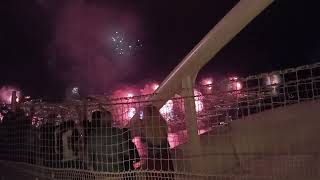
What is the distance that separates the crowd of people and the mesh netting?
0.04 ft

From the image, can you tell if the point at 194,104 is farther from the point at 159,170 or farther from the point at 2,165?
the point at 2,165

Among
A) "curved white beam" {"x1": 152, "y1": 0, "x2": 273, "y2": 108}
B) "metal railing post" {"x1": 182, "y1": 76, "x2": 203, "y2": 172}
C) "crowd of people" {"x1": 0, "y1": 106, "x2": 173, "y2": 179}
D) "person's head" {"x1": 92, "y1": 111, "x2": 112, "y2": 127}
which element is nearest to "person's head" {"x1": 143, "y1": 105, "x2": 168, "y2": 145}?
"crowd of people" {"x1": 0, "y1": 106, "x2": 173, "y2": 179}

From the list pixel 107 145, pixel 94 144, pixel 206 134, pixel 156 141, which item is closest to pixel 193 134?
pixel 206 134

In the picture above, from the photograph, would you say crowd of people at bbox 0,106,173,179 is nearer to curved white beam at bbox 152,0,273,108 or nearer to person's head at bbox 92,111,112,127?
person's head at bbox 92,111,112,127

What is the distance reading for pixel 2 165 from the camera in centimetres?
696

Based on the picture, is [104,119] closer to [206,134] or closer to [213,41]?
[206,134]

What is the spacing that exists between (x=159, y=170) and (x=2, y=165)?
352 centimetres

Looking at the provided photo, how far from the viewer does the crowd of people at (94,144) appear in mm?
4617

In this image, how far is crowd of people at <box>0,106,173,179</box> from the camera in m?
4.62

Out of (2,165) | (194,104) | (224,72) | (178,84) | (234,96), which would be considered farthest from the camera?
(224,72)

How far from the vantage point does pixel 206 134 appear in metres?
4.64

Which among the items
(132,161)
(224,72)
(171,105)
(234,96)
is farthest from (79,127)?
(224,72)

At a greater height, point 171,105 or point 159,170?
point 171,105

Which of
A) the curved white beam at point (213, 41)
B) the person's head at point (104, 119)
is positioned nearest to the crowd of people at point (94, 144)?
the person's head at point (104, 119)
